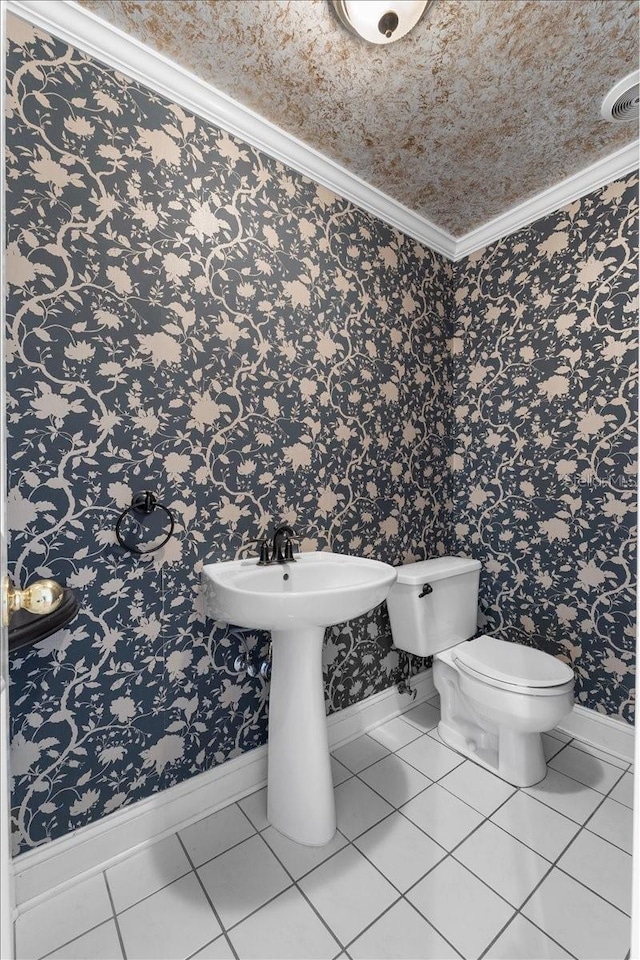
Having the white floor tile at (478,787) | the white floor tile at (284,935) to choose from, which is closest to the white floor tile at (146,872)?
the white floor tile at (284,935)

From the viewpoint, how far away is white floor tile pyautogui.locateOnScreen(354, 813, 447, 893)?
130 cm

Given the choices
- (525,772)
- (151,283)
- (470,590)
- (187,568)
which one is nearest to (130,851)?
(187,568)

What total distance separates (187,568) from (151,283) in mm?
929

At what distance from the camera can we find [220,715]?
1.57m

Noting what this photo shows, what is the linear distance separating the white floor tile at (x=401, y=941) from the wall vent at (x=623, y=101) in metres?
2.50

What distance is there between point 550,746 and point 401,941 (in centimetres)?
110

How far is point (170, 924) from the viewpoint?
1.16 meters

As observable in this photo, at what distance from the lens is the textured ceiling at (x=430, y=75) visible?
1.29 meters

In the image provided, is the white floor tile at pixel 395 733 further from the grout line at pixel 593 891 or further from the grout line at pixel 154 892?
the grout line at pixel 154 892

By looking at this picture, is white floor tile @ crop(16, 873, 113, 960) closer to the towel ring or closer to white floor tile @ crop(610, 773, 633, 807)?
the towel ring

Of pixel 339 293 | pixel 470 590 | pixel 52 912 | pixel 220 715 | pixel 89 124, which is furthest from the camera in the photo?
pixel 470 590

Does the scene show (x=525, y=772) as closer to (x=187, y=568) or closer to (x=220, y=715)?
(x=220, y=715)

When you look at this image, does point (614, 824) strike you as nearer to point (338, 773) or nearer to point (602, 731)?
point (602, 731)

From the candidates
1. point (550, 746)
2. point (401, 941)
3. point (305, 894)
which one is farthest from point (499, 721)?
point (305, 894)
